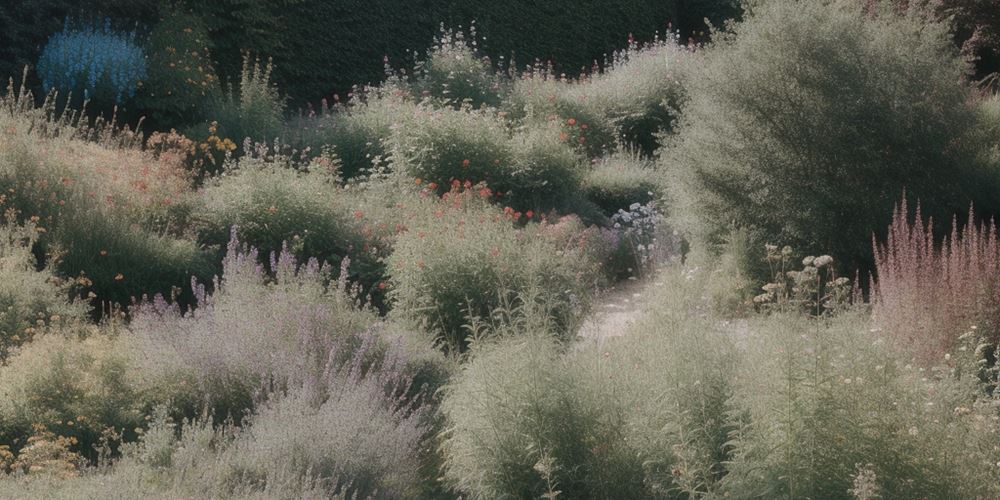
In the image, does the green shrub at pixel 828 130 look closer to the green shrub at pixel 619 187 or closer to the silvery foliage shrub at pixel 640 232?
the silvery foliage shrub at pixel 640 232

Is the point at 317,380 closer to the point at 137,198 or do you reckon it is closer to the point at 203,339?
the point at 203,339

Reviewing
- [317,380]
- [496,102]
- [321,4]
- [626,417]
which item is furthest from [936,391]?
[321,4]

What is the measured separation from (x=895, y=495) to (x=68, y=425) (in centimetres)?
352

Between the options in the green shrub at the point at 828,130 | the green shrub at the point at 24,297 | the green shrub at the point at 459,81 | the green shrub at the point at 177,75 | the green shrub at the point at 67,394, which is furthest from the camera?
the green shrub at the point at 459,81

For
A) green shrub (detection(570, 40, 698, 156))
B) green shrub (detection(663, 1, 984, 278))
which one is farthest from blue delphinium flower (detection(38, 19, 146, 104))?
green shrub (detection(663, 1, 984, 278))

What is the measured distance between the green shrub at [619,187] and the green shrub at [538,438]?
17.8 ft

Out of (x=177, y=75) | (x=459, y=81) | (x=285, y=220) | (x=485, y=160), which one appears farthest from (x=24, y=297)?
(x=459, y=81)

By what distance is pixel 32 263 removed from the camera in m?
6.91

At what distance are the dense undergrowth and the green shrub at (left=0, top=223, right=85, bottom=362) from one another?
2 centimetres

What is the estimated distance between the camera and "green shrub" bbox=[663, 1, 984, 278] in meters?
7.96

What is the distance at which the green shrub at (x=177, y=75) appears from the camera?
10219 millimetres

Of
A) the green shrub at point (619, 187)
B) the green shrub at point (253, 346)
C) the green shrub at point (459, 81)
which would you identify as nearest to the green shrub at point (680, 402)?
the green shrub at point (253, 346)

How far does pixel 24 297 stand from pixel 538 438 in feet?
10.5

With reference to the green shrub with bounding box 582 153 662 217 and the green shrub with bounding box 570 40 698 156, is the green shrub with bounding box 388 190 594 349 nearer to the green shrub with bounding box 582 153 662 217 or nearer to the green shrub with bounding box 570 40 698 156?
the green shrub with bounding box 582 153 662 217
